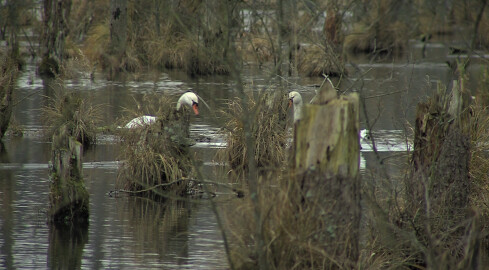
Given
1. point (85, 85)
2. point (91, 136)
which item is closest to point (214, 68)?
point (85, 85)

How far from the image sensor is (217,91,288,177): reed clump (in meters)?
14.9

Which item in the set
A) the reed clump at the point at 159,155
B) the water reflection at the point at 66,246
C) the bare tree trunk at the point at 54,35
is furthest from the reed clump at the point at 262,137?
the bare tree trunk at the point at 54,35

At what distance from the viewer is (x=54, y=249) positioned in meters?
10.1

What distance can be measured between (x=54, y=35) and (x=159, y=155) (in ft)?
64.9

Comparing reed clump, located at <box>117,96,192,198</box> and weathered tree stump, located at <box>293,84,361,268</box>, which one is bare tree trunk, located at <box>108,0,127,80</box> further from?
weathered tree stump, located at <box>293,84,361,268</box>

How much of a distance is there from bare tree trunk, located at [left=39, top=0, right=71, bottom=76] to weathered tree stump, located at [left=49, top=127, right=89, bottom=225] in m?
20.4

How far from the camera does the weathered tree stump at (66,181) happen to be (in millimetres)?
10930

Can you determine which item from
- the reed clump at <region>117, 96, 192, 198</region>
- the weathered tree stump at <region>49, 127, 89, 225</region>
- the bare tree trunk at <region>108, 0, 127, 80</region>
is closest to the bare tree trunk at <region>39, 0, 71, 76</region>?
the bare tree trunk at <region>108, 0, 127, 80</region>

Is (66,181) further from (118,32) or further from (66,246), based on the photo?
(118,32)

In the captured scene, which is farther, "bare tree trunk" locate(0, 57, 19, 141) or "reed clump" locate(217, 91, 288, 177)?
"bare tree trunk" locate(0, 57, 19, 141)

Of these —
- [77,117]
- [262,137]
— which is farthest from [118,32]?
[262,137]

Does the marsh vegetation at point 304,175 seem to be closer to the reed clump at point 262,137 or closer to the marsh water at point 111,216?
the reed clump at point 262,137

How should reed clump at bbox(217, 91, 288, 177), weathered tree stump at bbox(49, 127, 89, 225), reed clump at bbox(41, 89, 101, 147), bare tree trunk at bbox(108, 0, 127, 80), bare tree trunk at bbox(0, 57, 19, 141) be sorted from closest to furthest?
weathered tree stump at bbox(49, 127, 89, 225)
reed clump at bbox(217, 91, 288, 177)
bare tree trunk at bbox(0, 57, 19, 141)
reed clump at bbox(41, 89, 101, 147)
bare tree trunk at bbox(108, 0, 127, 80)

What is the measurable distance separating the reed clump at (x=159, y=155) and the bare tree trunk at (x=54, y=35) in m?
18.6
